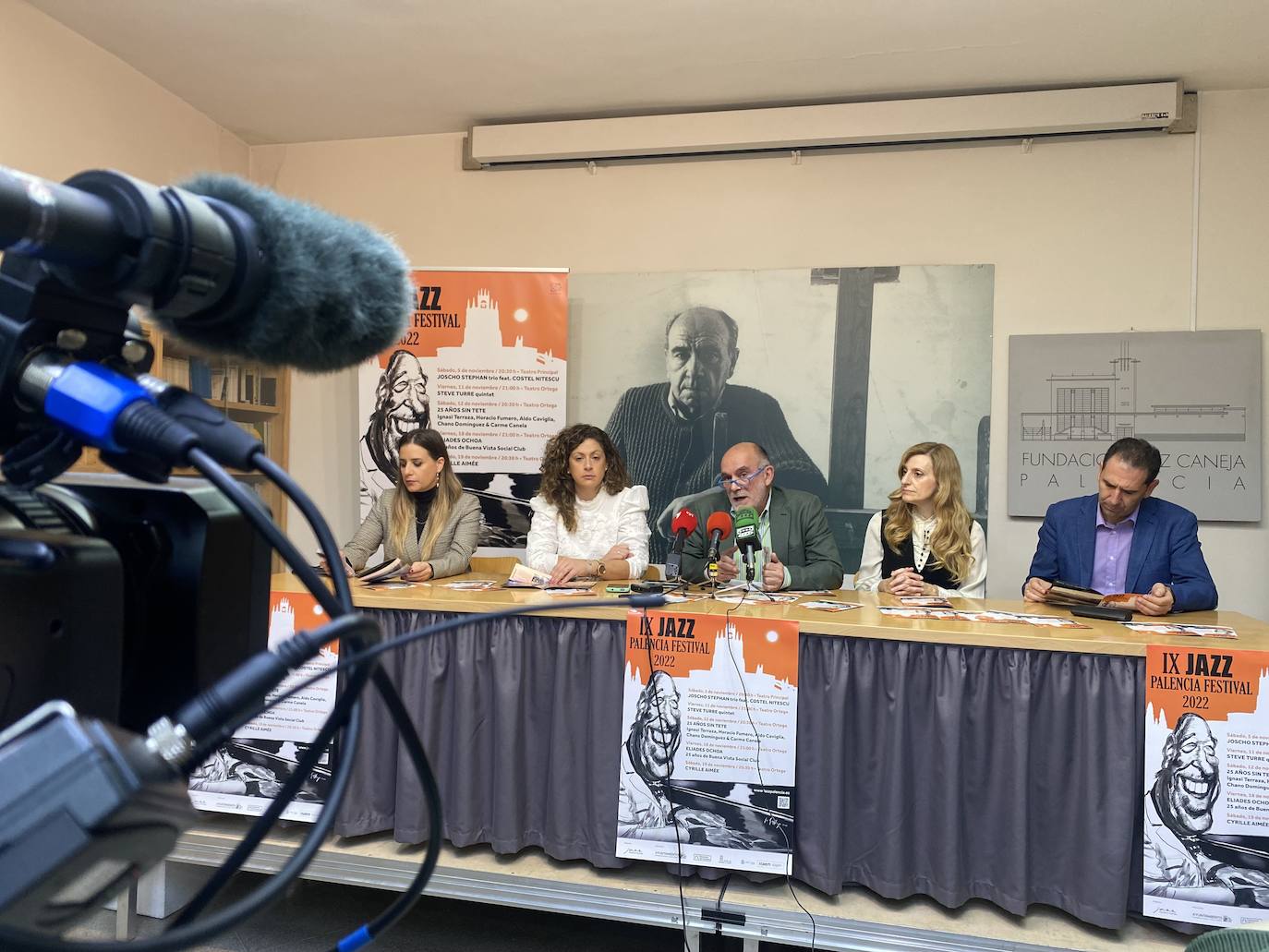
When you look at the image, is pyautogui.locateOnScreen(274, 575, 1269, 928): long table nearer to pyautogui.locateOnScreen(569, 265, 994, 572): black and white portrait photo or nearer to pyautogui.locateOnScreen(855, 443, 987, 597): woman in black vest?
pyautogui.locateOnScreen(855, 443, 987, 597): woman in black vest

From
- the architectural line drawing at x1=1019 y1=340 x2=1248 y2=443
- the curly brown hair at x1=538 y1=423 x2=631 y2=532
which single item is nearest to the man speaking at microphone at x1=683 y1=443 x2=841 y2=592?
the curly brown hair at x1=538 y1=423 x2=631 y2=532

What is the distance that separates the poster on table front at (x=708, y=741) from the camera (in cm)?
209

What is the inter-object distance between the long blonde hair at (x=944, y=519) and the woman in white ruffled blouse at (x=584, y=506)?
924mm

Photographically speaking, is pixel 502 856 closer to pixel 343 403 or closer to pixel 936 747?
pixel 936 747

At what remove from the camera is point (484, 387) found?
418 centimetres

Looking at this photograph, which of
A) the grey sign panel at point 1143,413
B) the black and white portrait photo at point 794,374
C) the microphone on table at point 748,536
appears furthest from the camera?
the black and white portrait photo at point 794,374

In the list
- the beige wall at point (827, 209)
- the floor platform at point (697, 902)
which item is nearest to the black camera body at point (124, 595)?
the floor platform at point (697, 902)

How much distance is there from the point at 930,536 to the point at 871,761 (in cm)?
120

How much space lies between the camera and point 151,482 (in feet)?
1.48

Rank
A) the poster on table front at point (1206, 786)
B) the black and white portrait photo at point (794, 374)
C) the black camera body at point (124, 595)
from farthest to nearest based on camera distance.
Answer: the black and white portrait photo at point (794, 374) → the poster on table front at point (1206, 786) → the black camera body at point (124, 595)

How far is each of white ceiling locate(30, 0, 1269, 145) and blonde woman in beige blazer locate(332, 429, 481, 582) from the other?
1.60 meters

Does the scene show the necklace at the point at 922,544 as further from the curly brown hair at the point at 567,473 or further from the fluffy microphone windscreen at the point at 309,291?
the fluffy microphone windscreen at the point at 309,291

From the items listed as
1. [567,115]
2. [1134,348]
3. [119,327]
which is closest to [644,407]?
[567,115]

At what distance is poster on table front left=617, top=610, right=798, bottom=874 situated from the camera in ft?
6.84
